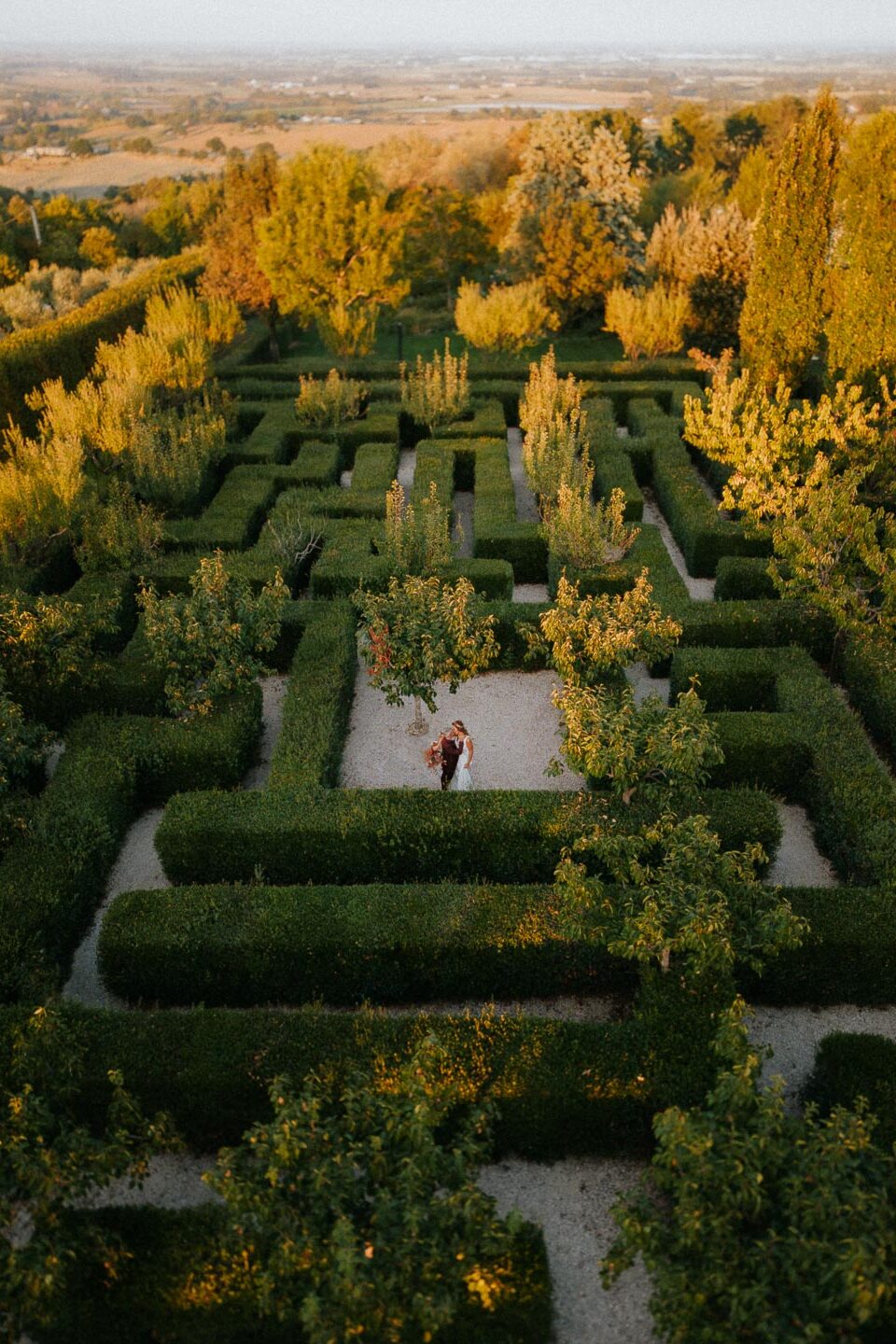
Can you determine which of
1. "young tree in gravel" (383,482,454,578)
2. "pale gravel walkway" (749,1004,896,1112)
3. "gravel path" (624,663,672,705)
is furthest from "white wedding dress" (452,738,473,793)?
"young tree in gravel" (383,482,454,578)

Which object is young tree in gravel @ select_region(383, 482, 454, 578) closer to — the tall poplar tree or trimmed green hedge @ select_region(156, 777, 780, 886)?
trimmed green hedge @ select_region(156, 777, 780, 886)

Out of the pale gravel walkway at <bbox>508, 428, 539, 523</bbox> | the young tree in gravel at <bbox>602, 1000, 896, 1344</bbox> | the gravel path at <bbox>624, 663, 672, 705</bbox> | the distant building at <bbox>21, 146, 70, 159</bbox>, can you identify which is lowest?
the gravel path at <bbox>624, 663, 672, 705</bbox>

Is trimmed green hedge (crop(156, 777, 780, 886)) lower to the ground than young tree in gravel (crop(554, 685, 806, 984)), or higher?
lower

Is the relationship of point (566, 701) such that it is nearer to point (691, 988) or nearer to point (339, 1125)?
point (691, 988)

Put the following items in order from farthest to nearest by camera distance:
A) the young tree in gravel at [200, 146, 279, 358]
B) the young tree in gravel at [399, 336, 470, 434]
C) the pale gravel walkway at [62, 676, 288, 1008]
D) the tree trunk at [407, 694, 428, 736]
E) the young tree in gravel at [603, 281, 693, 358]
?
the young tree in gravel at [200, 146, 279, 358] < the young tree in gravel at [603, 281, 693, 358] < the young tree in gravel at [399, 336, 470, 434] < the tree trunk at [407, 694, 428, 736] < the pale gravel walkway at [62, 676, 288, 1008]

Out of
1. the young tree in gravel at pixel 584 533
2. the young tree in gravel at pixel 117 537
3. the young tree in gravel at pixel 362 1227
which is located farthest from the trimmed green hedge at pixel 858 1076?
the young tree in gravel at pixel 117 537

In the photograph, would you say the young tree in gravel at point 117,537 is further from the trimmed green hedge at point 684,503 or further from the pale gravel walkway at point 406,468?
the trimmed green hedge at point 684,503

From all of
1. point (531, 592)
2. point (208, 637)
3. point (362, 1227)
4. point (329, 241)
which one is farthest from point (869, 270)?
point (362, 1227)

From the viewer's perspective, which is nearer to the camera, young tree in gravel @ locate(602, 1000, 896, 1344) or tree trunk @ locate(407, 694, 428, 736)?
young tree in gravel @ locate(602, 1000, 896, 1344)

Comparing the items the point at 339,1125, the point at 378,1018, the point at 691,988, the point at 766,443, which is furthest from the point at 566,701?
the point at 766,443
